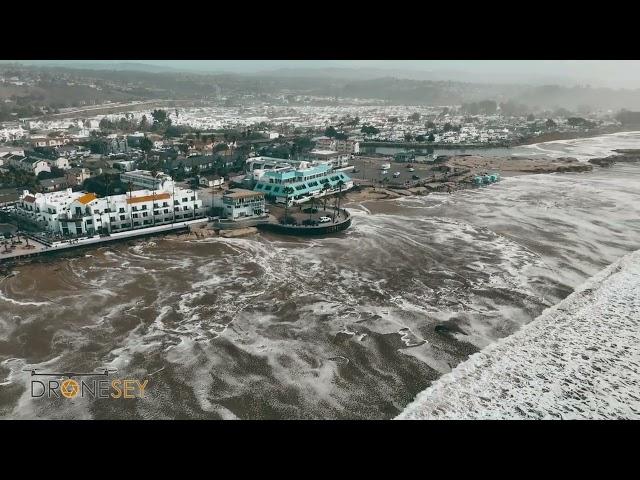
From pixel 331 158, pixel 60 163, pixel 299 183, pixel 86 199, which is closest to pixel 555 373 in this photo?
pixel 86 199

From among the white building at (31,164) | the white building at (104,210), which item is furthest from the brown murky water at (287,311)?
the white building at (31,164)

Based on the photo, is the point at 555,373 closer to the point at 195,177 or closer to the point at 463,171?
the point at 195,177

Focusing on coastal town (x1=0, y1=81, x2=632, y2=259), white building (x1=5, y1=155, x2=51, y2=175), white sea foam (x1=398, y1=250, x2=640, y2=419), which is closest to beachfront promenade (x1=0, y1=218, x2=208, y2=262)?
coastal town (x1=0, y1=81, x2=632, y2=259)

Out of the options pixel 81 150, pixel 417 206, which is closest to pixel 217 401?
pixel 417 206

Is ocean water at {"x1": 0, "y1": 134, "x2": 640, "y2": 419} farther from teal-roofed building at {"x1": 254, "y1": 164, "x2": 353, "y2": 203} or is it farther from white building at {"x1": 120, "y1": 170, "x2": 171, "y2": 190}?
white building at {"x1": 120, "y1": 170, "x2": 171, "y2": 190}

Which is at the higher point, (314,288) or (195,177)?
(195,177)

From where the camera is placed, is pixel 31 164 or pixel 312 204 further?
pixel 31 164

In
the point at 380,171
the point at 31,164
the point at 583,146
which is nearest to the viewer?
the point at 31,164

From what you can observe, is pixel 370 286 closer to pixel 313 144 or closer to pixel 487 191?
pixel 487 191
